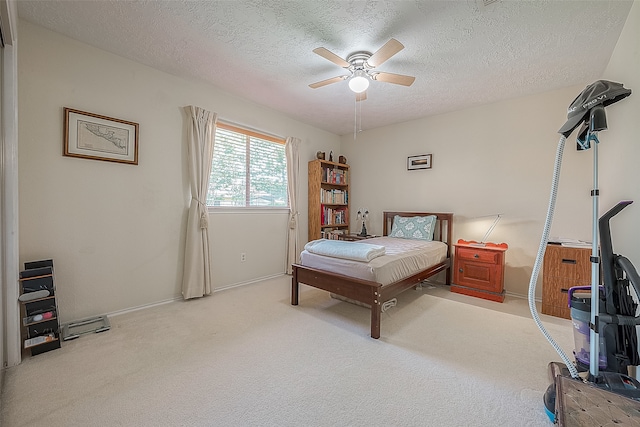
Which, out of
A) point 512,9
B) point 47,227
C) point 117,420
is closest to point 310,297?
point 117,420

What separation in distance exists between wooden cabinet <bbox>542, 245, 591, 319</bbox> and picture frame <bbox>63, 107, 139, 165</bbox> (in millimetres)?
4478

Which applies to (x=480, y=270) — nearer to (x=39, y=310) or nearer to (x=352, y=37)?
(x=352, y=37)

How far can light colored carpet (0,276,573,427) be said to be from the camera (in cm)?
140

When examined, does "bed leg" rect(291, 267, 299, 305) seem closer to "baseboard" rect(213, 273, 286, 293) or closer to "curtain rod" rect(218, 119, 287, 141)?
"baseboard" rect(213, 273, 286, 293)

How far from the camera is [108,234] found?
2547 mm

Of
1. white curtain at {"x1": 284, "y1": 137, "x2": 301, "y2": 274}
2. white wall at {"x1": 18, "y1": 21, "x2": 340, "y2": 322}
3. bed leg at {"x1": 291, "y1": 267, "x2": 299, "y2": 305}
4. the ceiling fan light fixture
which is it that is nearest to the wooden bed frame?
bed leg at {"x1": 291, "y1": 267, "x2": 299, "y2": 305}

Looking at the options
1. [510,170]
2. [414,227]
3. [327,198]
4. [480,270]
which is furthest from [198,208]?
[510,170]

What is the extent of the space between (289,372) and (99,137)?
2.71m

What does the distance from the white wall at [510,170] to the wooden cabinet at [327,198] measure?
701 mm

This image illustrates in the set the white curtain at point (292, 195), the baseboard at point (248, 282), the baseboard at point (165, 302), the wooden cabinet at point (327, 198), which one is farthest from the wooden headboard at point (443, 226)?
the baseboard at point (165, 302)

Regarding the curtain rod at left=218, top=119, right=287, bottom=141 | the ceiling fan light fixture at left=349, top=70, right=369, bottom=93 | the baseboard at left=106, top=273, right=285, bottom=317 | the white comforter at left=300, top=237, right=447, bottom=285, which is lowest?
the baseboard at left=106, top=273, right=285, bottom=317

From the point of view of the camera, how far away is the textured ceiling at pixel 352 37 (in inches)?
73.9

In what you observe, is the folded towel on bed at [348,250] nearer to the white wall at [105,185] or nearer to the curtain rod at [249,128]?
the white wall at [105,185]

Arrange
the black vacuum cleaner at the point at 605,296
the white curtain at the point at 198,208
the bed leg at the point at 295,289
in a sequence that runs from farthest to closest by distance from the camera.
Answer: the white curtain at the point at 198,208 → the bed leg at the point at 295,289 → the black vacuum cleaner at the point at 605,296
